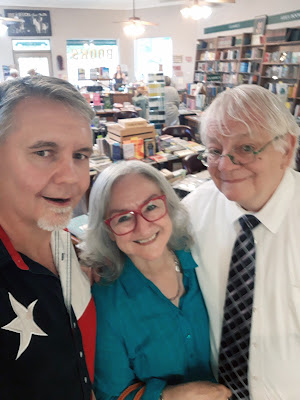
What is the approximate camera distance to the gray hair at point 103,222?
127 cm

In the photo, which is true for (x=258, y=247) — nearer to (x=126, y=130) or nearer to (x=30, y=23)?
(x=126, y=130)

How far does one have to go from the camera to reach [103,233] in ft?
4.28

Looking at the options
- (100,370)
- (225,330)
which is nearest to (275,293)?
(225,330)

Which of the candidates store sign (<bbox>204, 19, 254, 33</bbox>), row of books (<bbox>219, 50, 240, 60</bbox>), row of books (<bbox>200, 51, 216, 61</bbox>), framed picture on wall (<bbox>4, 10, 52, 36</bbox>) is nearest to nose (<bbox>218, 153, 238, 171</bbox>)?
row of books (<bbox>219, 50, 240, 60</bbox>)

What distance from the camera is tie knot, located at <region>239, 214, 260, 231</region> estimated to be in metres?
1.27

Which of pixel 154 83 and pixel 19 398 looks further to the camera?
pixel 154 83

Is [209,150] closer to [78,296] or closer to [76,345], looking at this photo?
[78,296]

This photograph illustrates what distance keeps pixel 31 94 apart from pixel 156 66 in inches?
474

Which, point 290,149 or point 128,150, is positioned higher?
point 290,149

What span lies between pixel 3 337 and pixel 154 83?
5228 mm

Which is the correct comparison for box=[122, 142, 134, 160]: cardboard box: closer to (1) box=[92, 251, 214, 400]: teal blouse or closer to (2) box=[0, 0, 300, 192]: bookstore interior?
(2) box=[0, 0, 300, 192]: bookstore interior

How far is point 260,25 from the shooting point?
757 cm

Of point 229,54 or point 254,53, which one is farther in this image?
point 229,54

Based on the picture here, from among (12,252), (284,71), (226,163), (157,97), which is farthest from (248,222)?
(284,71)
